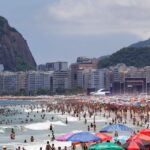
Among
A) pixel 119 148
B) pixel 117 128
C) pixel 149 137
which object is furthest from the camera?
pixel 117 128

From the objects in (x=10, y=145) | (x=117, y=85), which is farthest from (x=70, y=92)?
(x=10, y=145)

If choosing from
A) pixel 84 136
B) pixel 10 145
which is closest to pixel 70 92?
pixel 10 145

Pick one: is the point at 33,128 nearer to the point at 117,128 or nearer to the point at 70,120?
the point at 70,120

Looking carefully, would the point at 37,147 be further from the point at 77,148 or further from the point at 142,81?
the point at 142,81

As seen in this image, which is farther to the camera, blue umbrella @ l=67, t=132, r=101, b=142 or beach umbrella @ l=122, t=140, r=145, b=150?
blue umbrella @ l=67, t=132, r=101, b=142

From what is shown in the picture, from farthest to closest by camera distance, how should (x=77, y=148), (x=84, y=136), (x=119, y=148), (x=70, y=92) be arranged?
(x=70, y=92)
(x=77, y=148)
(x=84, y=136)
(x=119, y=148)

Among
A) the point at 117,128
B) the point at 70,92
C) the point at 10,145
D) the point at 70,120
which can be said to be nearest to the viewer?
the point at 117,128

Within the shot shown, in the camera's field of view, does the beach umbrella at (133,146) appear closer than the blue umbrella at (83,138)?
Yes

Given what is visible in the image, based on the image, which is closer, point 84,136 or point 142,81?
point 84,136

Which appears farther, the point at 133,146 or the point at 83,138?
the point at 83,138
